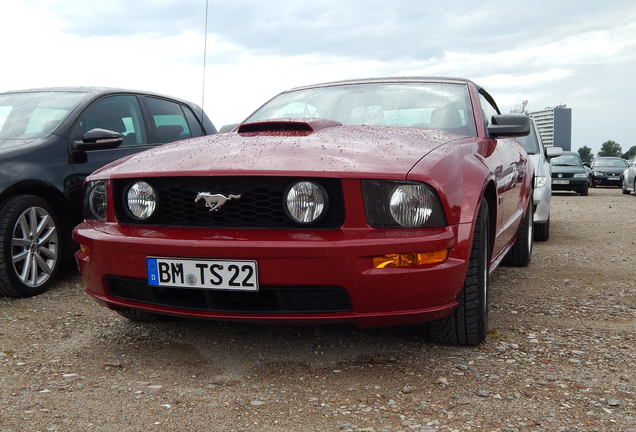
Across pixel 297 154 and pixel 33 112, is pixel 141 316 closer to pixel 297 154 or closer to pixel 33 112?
pixel 297 154

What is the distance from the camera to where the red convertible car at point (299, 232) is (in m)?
2.52

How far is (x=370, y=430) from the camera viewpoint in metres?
2.21

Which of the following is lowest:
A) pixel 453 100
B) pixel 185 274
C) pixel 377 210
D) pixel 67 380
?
pixel 67 380

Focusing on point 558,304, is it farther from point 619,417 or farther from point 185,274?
point 185,274

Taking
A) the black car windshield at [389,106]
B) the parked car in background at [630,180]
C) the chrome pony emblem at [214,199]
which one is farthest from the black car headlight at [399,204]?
the parked car in background at [630,180]

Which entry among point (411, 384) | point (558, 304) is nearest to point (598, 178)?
point (558, 304)

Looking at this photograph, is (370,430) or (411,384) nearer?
(370,430)

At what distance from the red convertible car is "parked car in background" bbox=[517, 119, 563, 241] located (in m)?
4.12

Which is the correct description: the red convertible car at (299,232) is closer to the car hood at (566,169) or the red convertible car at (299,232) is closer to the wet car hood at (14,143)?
the wet car hood at (14,143)

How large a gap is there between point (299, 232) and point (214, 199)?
383 mm

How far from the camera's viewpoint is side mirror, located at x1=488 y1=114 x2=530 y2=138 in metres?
3.67

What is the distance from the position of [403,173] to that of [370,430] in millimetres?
968

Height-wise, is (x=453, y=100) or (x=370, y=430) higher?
(x=453, y=100)

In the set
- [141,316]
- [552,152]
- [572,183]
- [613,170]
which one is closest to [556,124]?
[613,170]
